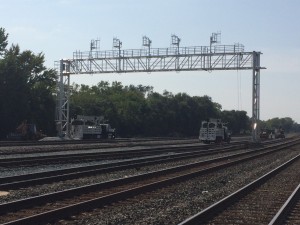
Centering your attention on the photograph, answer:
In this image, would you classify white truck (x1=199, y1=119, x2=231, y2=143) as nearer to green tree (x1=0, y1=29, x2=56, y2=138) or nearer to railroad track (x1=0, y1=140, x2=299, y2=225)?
green tree (x1=0, y1=29, x2=56, y2=138)

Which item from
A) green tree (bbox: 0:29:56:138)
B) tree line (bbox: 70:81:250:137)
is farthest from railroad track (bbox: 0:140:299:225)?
tree line (bbox: 70:81:250:137)

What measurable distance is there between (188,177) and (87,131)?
4820cm

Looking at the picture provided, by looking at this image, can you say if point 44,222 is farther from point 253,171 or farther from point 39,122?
point 39,122

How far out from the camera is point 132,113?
107000 mm

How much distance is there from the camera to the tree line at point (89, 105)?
70562 millimetres

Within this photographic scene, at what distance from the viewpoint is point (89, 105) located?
333ft

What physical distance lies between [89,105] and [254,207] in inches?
3462

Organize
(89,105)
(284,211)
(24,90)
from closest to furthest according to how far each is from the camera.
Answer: (284,211) < (24,90) < (89,105)

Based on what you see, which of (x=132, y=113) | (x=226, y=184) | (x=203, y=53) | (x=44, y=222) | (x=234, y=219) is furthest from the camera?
(x=132, y=113)

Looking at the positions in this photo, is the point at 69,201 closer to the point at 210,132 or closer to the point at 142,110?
the point at 210,132

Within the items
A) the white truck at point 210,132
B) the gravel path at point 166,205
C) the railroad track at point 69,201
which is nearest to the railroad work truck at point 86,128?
the white truck at point 210,132

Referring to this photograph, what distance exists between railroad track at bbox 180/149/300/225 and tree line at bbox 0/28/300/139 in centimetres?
5203

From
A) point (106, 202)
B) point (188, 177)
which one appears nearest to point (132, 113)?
point (188, 177)

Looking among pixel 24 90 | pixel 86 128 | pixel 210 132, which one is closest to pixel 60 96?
pixel 86 128
